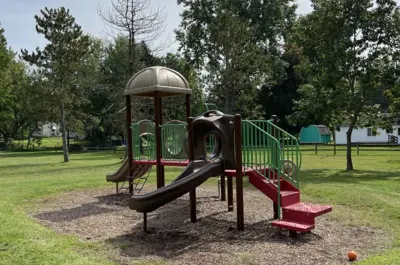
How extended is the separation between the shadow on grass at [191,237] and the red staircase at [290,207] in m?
0.24

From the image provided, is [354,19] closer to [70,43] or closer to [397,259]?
[397,259]

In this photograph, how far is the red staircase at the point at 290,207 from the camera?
689 cm

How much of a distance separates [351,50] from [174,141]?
11534 mm

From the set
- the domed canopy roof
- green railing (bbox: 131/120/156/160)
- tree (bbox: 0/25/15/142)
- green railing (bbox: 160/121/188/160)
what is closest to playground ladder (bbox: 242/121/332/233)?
green railing (bbox: 160/121/188/160)

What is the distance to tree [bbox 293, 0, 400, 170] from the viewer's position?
17828 mm

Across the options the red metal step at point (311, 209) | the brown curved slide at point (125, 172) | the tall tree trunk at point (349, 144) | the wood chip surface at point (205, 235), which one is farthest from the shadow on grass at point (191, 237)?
the tall tree trunk at point (349, 144)

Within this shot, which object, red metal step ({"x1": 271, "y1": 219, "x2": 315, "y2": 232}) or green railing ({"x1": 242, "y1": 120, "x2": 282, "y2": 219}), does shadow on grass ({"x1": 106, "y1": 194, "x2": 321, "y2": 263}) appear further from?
green railing ({"x1": 242, "y1": 120, "x2": 282, "y2": 219})

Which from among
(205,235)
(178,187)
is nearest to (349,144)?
(205,235)

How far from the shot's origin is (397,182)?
13.4 metres

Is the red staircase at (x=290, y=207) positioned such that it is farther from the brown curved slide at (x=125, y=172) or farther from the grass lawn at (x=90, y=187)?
the brown curved slide at (x=125, y=172)

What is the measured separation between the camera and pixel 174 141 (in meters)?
9.82

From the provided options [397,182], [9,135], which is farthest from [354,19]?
[9,135]

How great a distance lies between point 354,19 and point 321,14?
4.66ft

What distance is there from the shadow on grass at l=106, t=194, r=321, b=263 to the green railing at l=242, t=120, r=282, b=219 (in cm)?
79
